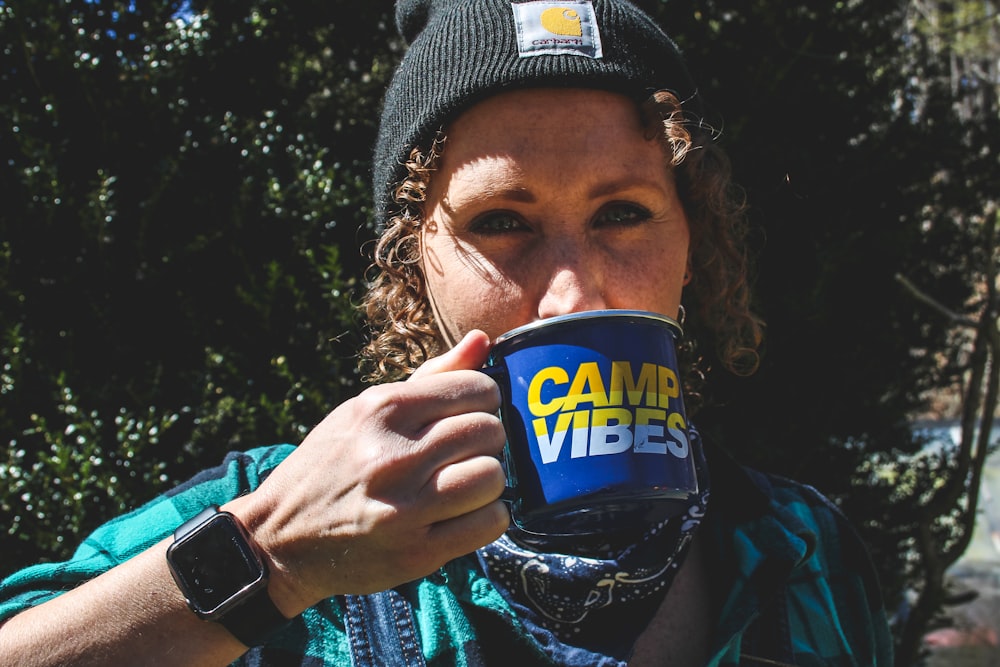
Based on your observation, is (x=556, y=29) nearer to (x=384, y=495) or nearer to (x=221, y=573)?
(x=384, y=495)

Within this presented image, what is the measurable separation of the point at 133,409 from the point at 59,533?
385mm

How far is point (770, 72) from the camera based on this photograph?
2.54 m

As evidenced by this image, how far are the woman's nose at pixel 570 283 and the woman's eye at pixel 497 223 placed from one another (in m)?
0.10

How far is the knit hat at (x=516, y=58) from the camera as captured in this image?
138 centimetres

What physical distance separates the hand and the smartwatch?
0.02 m

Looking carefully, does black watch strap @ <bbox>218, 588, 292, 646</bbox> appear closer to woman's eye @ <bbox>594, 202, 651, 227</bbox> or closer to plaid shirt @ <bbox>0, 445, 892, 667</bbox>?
plaid shirt @ <bbox>0, 445, 892, 667</bbox>

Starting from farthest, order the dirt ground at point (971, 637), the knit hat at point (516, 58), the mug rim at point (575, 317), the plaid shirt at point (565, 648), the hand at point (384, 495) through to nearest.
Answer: the dirt ground at point (971, 637) < the knit hat at point (516, 58) < the plaid shirt at point (565, 648) < the mug rim at point (575, 317) < the hand at point (384, 495)

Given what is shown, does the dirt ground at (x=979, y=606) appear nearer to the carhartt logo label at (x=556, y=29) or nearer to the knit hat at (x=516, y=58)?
the knit hat at (x=516, y=58)

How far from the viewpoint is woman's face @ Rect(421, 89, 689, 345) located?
1328 mm

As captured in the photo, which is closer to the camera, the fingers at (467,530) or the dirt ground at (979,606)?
the fingers at (467,530)

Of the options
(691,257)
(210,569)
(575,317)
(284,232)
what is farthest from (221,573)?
(284,232)

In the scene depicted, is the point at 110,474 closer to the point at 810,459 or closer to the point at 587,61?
the point at 587,61

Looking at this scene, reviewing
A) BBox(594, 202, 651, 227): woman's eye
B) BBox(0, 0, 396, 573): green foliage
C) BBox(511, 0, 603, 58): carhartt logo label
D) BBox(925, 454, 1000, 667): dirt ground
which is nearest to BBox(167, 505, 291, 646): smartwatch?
BBox(594, 202, 651, 227): woman's eye

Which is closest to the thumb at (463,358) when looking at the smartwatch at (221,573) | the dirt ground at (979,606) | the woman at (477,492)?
the woman at (477,492)
